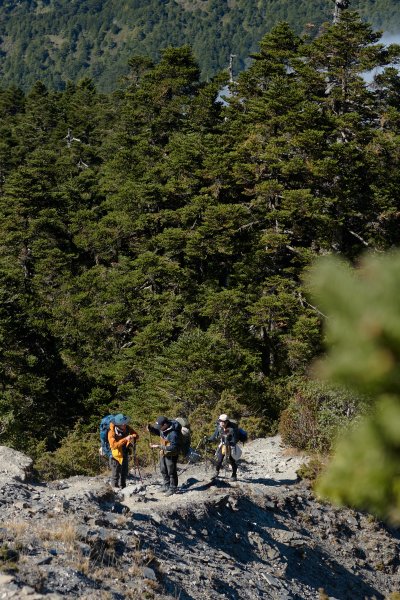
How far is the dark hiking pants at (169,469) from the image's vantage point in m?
10.8

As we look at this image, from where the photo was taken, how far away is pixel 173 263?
25.0 meters

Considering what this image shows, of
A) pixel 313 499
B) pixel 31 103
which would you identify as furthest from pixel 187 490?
pixel 31 103

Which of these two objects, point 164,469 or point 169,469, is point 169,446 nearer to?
point 169,469

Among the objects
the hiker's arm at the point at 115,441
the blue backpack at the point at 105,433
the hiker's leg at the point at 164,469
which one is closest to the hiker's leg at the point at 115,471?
the blue backpack at the point at 105,433

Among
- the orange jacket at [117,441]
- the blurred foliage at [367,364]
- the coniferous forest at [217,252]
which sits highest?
the blurred foliage at [367,364]

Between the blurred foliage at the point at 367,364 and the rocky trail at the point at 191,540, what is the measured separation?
15.3ft

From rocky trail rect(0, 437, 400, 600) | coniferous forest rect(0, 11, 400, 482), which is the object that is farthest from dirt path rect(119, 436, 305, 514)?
coniferous forest rect(0, 11, 400, 482)

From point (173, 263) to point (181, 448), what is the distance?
49.1ft

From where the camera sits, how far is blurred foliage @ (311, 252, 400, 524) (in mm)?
2230

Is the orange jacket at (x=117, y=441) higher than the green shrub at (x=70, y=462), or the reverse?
the orange jacket at (x=117, y=441)

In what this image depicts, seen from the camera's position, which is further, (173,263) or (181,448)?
(173,263)

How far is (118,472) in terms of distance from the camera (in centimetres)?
1098

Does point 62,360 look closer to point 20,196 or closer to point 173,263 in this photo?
point 173,263

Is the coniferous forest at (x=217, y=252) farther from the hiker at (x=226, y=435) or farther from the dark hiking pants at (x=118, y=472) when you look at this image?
the dark hiking pants at (x=118, y=472)
